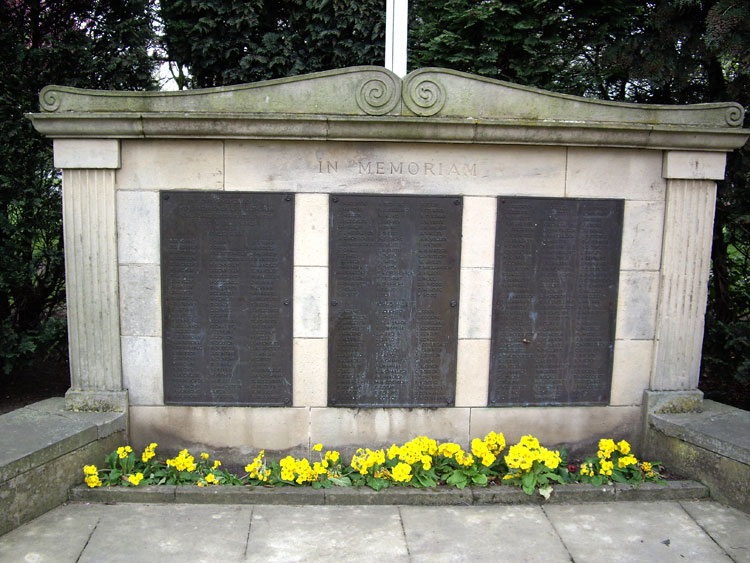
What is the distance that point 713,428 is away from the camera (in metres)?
4.73

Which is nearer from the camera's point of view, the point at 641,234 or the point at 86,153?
the point at 86,153

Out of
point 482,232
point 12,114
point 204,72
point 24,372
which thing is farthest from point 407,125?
point 24,372

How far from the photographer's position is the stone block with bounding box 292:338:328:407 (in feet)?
16.0

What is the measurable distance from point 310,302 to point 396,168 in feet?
4.06

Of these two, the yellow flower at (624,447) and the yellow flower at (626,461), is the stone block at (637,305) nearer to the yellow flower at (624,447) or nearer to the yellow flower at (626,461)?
the yellow flower at (624,447)

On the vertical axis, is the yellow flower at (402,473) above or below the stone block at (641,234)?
below

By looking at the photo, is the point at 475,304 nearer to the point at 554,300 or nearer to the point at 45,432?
the point at 554,300

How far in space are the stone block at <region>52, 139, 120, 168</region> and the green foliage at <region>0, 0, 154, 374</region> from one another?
1.59m

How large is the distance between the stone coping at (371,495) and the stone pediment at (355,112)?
259cm

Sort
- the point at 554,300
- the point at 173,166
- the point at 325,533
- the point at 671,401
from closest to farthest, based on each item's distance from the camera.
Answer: the point at 325,533, the point at 173,166, the point at 554,300, the point at 671,401

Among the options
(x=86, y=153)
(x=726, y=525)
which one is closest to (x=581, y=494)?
(x=726, y=525)

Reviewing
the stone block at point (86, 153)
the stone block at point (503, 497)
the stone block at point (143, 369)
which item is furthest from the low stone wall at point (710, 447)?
the stone block at point (86, 153)

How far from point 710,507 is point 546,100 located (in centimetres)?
323

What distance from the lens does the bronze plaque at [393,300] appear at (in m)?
4.81
